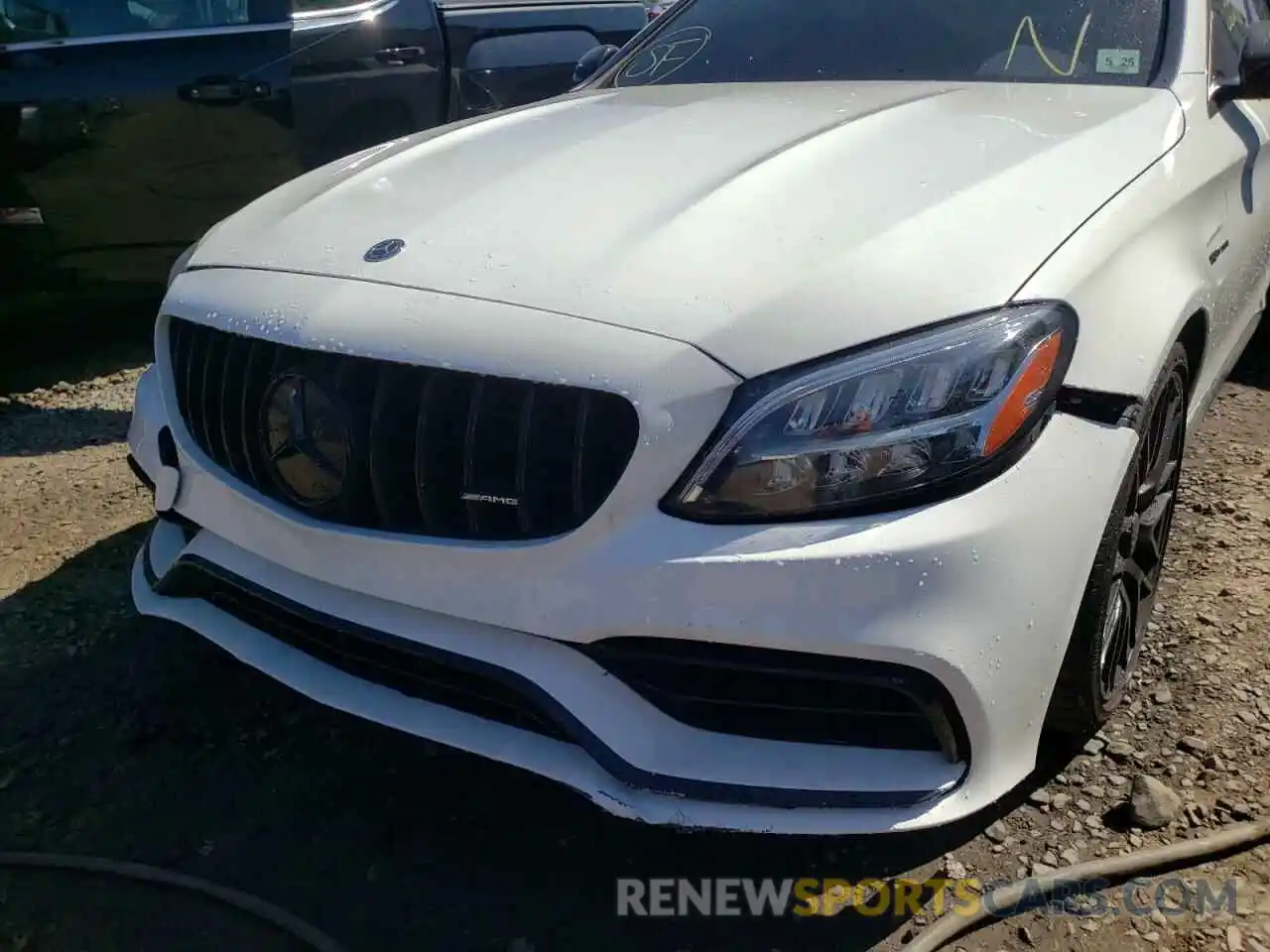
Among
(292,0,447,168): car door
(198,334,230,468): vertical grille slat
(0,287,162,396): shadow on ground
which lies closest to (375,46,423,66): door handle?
(292,0,447,168): car door

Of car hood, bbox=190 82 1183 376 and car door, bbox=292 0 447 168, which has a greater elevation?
car hood, bbox=190 82 1183 376

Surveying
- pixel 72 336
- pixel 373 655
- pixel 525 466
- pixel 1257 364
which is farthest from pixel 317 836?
pixel 1257 364

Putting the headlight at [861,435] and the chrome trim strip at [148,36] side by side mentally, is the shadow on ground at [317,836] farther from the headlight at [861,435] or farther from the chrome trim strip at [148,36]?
the chrome trim strip at [148,36]

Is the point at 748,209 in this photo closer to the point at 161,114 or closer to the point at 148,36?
the point at 161,114

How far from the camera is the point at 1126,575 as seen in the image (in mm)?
2260

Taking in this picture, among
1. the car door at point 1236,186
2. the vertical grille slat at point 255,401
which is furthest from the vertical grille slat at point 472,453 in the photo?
the car door at point 1236,186

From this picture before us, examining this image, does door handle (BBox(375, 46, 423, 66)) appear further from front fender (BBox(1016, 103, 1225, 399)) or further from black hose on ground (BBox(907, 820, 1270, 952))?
black hose on ground (BBox(907, 820, 1270, 952))

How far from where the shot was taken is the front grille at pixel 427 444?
5.74 ft

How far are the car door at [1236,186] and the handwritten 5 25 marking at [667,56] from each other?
1.30m

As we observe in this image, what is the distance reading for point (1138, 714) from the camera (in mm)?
2496

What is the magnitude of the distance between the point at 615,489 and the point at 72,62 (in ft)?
11.9

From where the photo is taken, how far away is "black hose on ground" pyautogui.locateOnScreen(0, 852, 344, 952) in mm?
1978

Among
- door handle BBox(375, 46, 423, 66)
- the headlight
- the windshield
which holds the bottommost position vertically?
door handle BBox(375, 46, 423, 66)

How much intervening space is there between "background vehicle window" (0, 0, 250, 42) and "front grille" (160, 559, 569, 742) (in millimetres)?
2926
